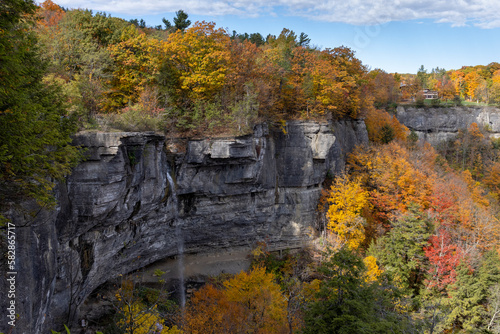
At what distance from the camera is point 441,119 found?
58.6 meters

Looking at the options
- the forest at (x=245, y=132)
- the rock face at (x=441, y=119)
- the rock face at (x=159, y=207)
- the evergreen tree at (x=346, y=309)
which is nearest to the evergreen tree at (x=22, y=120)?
the forest at (x=245, y=132)

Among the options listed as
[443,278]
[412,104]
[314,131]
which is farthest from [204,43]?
[412,104]

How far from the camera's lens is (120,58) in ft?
63.0

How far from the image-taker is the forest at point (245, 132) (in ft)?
32.6

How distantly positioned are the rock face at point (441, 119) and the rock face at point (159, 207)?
3085cm

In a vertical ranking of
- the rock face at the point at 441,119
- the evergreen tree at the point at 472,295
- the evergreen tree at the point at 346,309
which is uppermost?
the rock face at the point at 441,119

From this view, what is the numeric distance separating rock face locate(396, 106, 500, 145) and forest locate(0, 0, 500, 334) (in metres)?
28.8

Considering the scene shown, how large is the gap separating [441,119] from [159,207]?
188 ft

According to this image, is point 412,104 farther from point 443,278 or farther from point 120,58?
point 120,58

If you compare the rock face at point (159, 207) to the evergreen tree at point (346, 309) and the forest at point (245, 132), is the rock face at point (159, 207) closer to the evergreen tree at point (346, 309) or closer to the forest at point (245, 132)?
the forest at point (245, 132)

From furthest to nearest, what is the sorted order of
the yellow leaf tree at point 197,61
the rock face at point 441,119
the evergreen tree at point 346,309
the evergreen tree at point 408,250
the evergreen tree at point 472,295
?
the rock face at point 441,119
the evergreen tree at point 408,250
the yellow leaf tree at point 197,61
the evergreen tree at point 472,295
the evergreen tree at point 346,309

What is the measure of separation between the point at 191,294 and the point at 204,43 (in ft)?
54.2

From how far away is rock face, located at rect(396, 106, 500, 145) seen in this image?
58.1 metres

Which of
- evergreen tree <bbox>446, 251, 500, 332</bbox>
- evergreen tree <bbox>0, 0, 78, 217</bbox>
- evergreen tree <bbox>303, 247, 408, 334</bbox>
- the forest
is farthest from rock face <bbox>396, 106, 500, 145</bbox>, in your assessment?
evergreen tree <bbox>0, 0, 78, 217</bbox>
